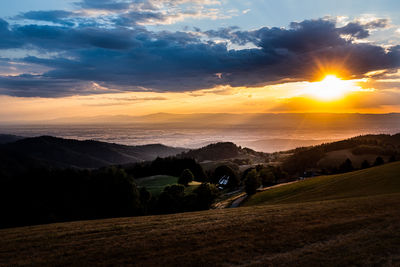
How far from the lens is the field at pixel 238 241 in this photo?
15477 mm

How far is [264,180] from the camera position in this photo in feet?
298

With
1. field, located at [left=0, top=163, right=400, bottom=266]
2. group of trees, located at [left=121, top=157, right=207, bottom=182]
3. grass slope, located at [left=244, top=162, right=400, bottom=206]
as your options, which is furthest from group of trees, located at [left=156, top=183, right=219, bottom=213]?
group of trees, located at [left=121, top=157, right=207, bottom=182]

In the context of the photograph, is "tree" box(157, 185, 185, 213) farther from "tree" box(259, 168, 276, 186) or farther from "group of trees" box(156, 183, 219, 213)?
"tree" box(259, 168, 276, 186)

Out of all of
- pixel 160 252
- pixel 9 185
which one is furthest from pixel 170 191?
pixel 160 252

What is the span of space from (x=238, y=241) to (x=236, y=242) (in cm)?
25

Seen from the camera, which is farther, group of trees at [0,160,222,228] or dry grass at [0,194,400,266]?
group of trees at [0,160,222,228]

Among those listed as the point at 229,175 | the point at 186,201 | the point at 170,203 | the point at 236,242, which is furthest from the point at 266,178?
the point at 236,242

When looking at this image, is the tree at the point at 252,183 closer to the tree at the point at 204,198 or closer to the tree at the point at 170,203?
the tree at the point at 204,198

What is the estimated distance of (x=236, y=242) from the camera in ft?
59.9

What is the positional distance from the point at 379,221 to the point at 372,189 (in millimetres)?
21652

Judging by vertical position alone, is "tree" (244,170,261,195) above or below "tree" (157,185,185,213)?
above

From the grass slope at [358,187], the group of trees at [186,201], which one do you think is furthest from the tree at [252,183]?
the grass slope at [358,187]

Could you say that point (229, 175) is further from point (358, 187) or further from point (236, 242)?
point (236, 242)

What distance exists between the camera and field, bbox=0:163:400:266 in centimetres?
1548
